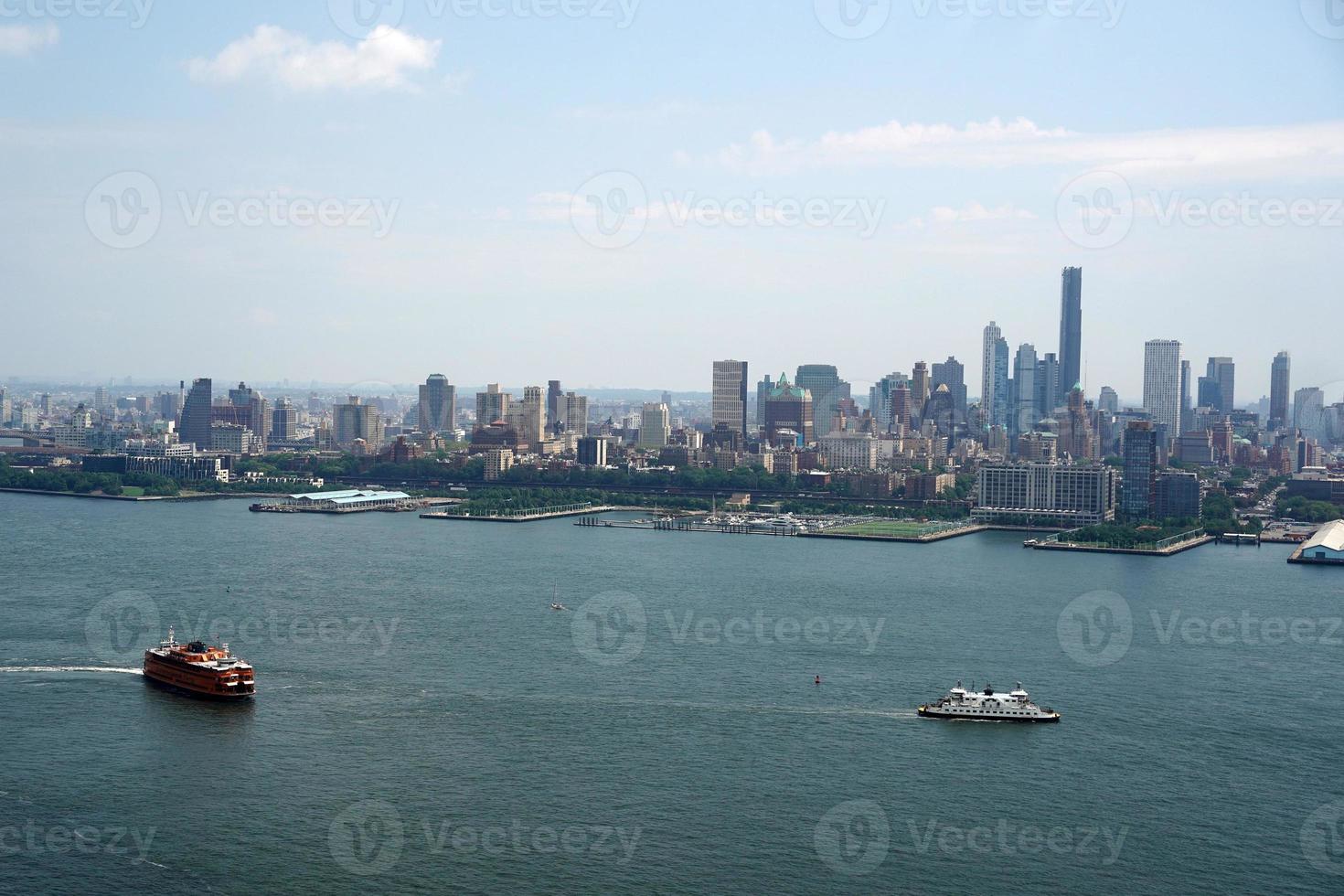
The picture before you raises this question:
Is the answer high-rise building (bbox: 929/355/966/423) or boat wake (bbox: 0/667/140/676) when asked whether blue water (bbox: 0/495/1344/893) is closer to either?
boat wake (bbox: 0/667/140/676)

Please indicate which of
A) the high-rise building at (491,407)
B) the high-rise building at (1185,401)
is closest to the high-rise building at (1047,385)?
the high-rise building at (1185,401)

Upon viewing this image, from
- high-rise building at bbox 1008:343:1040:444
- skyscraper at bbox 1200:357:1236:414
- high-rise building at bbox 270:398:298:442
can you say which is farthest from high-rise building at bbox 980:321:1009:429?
high-rise building at bbox 270:398:298:442

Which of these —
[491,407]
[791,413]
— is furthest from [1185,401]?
[491,407]

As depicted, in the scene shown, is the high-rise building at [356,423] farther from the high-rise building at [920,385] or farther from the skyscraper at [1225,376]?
the skyscraper at [1225,376]

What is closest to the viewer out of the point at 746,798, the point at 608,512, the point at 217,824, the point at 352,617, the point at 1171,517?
the point at 217,824

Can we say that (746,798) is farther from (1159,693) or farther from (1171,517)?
(1171,517)

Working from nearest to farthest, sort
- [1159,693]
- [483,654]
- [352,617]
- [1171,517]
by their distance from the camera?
[1159,693]
[483,654]
[352,617]
[1171,517]

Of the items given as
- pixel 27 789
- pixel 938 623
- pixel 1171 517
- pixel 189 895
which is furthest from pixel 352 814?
pixel 1171 517
